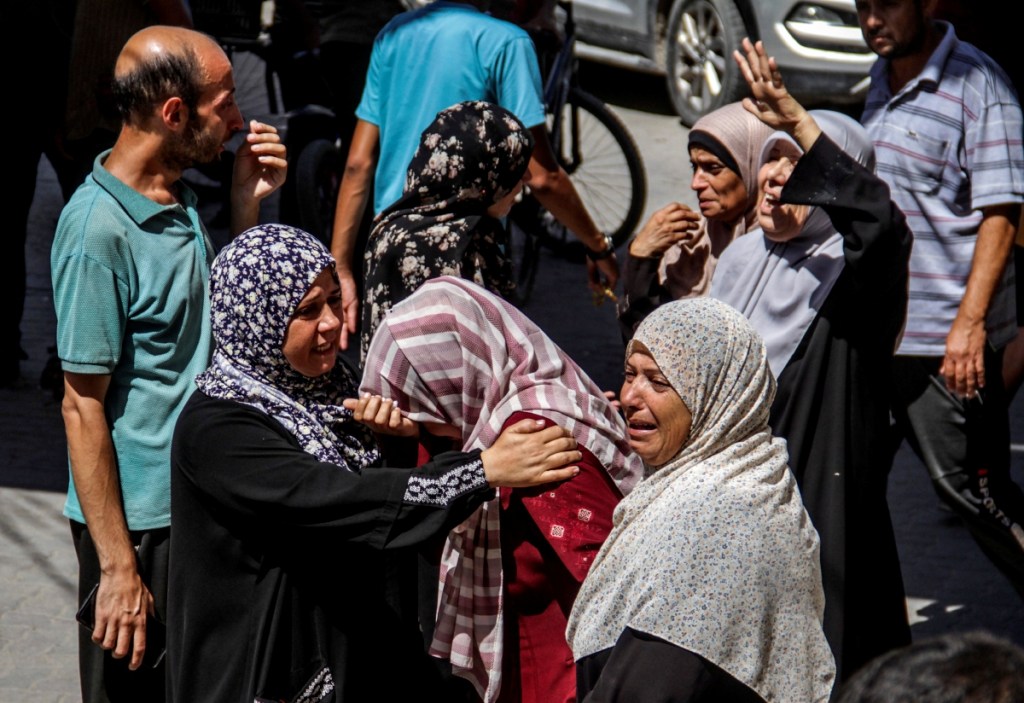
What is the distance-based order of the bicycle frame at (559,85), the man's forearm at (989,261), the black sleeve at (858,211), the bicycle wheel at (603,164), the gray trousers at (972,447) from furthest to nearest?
the bicycle wheel at (603,164) < the bicycle frame at (559,85) < the gray trousers at (972,447) < the man's forearm at (989,261) < the black sleeve at (858,211)

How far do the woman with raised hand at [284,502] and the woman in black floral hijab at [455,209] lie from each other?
3.19 feet

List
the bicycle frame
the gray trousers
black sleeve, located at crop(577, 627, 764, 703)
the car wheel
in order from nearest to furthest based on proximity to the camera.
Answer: black sleeve, located at crop(577, 627, 764, 703) → the gray trousers → the bicycle frame → the car wheel

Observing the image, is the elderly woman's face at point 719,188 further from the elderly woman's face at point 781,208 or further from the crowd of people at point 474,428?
the elderly woman's face at point 781,208

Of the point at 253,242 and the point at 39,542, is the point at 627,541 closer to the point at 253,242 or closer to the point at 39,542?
the point at 253,242

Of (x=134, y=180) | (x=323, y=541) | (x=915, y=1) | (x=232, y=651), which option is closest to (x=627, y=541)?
(x=323, y=541)

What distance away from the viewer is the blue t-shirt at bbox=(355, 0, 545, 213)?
4.79 metres

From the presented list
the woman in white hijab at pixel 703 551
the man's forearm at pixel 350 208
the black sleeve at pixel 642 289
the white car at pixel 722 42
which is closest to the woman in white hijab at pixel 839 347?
the black sleeve at pixel 642 289

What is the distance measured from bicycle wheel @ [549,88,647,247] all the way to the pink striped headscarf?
516cm

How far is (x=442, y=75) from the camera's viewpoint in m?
4.78

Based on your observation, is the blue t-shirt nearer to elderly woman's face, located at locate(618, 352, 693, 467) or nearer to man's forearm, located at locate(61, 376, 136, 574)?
man's forearm, located at locate(61, 376, 136, 574)

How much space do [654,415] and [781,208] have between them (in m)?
1.16

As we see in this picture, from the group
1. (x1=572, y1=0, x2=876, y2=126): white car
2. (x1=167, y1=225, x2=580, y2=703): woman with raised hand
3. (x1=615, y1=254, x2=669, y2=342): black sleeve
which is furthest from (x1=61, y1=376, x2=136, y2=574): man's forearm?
(x1=572, y1=0, x2=876, y2=126): white car

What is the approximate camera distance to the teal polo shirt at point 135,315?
3.06 metres

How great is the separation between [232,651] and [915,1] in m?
2.88
